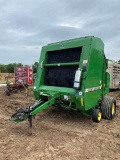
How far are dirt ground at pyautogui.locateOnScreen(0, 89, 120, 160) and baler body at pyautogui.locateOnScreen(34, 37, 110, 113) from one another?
534 millimetres

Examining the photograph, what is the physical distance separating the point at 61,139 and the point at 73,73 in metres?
1.95

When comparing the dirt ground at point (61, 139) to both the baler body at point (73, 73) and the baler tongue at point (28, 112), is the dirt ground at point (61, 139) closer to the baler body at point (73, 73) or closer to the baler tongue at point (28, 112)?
the baler tongue at point (28, 112)

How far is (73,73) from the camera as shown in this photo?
5836mm

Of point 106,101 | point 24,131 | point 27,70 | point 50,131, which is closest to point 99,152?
point 50,131

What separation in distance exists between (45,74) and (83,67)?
153 centimetres

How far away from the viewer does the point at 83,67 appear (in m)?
5.36

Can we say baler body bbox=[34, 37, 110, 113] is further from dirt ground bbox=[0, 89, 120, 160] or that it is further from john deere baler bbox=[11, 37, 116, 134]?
dirt ground bbox=[0, 89, 120, 160]

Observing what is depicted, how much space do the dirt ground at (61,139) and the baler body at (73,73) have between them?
534 mm

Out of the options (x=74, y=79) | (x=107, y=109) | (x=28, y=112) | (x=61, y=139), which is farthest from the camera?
(x=107, y=109)

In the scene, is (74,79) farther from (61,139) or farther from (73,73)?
(61,139)

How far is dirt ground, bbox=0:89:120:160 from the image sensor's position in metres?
3.84

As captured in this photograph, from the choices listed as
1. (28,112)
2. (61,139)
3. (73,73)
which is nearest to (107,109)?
(73,73)

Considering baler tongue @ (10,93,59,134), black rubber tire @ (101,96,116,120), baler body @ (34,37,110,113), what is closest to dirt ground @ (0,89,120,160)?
black rubber tire @ (101,96,116,120)

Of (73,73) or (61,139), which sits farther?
(73,73)
